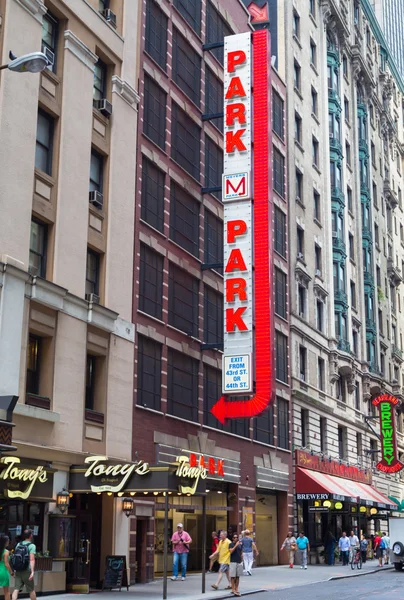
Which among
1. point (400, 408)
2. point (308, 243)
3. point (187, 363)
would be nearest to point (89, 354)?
point (187, 363)

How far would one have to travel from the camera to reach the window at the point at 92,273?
97.3ft

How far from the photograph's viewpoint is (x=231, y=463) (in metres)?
39.1

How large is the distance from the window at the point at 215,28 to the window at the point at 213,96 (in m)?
1.25

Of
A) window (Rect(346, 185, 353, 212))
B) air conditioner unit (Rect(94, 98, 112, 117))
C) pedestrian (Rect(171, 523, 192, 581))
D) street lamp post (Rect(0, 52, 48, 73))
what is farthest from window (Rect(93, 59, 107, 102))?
window (Rect(346, 185, 353, 212))

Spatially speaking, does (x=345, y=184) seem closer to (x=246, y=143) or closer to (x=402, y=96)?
(x=246, y=143)

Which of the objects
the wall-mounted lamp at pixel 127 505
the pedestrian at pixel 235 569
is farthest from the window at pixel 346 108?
the pedestrian at pixel 235 569

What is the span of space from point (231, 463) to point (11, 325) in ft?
58.0

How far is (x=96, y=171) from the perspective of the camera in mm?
31109

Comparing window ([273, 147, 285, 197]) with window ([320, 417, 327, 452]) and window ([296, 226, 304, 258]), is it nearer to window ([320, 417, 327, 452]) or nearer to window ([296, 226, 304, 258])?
window ([296, 226, 304, 258])

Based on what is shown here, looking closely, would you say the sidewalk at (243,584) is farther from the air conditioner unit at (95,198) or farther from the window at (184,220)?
the window at (184,220)

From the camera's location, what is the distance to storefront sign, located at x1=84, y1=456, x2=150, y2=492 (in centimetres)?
2544

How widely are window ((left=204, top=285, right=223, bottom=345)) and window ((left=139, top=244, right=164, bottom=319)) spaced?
489 centimetres

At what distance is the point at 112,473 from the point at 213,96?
76.3 feet

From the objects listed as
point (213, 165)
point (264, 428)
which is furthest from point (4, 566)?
point (264, 428)
